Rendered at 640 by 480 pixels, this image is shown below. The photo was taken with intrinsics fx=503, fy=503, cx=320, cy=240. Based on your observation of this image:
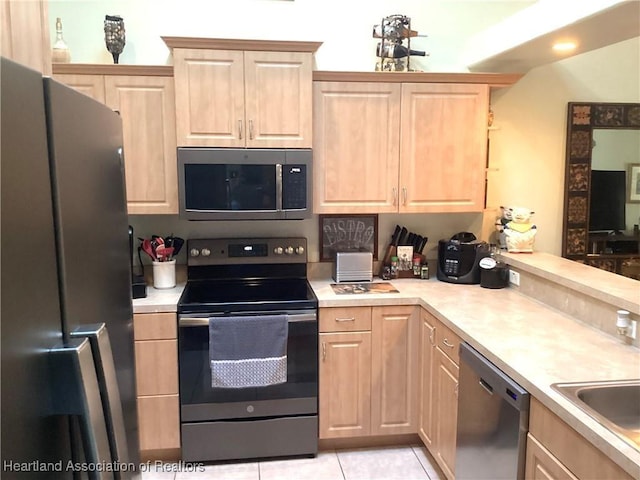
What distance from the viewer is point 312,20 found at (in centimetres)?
316

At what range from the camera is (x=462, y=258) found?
10.2 feet

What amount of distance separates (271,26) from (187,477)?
2.68 m

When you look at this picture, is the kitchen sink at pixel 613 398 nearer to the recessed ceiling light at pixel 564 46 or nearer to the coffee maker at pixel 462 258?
the coffee maker at pixel 462 258

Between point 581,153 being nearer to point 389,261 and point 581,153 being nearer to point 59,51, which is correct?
point 389,261

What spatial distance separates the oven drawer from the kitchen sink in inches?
62.5

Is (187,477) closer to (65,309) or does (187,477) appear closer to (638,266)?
(65,309)

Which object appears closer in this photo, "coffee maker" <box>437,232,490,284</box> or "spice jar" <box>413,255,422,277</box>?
"coffee maker" <box>437,232,490,284</box>

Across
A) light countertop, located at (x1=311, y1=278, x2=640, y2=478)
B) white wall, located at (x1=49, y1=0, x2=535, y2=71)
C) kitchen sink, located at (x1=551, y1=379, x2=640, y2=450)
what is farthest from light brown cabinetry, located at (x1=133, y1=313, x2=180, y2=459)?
kitchen sink, located at (x1=551, y1=379, x2=640, y2=450)

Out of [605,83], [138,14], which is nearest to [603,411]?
[605,83]

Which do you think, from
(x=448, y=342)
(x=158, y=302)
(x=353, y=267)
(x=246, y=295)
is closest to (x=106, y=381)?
(x=448, y=342)

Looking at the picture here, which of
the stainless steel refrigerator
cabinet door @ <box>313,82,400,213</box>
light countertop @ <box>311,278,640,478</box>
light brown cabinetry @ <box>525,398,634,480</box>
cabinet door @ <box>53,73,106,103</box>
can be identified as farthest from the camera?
cabinet door @ <box>313,82,400,213</box>

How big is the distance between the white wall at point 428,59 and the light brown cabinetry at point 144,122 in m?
0.32

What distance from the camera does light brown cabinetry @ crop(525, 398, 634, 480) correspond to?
1335 millimetres

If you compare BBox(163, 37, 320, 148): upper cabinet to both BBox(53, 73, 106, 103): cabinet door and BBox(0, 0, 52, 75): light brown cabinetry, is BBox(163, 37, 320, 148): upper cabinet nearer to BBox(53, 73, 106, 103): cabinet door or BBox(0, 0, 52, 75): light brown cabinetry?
BBox(53, 73, 106, 103): cabinet door
